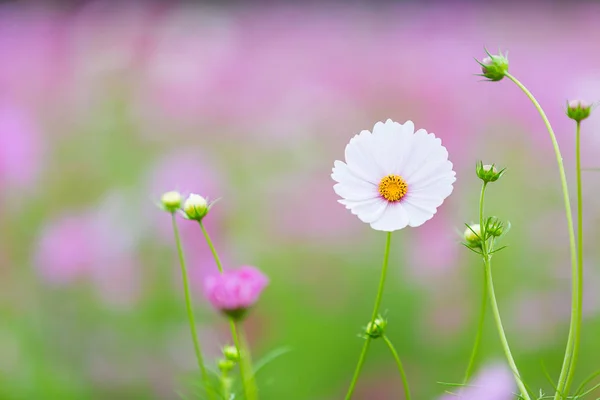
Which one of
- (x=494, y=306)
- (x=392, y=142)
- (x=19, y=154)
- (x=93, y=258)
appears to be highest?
(x=19, y=154)

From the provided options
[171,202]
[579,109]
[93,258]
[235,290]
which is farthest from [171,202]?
[93,258]

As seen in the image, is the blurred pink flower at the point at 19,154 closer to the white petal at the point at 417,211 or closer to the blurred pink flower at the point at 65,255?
the blurred pink flower at the point at 65,255

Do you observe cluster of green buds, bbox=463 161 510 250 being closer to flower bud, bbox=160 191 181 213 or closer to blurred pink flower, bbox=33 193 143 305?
flower bud, bbox=160 191 181 213

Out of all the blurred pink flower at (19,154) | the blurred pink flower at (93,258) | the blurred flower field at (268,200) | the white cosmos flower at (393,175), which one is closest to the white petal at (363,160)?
the white cosmos flower at (393,175)

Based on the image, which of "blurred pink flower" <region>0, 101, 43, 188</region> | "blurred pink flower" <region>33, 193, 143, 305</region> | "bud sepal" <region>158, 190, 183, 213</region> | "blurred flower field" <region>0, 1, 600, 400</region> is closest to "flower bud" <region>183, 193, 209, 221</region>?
"bud sepal" <region>158, 190, 183, 213</region>

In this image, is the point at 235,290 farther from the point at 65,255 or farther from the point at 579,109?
the point at 65,255

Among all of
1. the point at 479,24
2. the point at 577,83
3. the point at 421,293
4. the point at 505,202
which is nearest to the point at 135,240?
the point at 421,293
